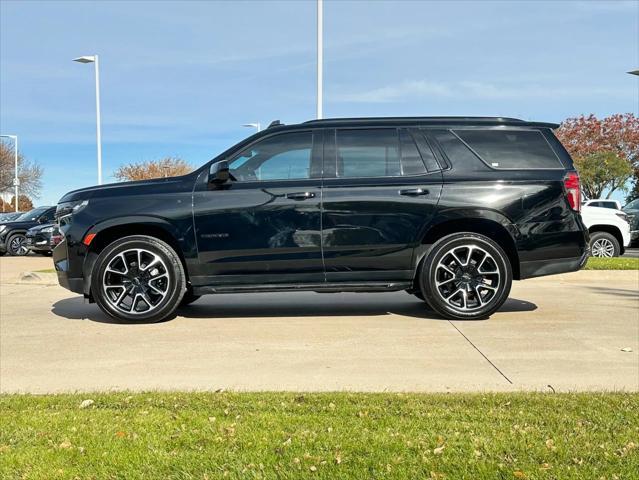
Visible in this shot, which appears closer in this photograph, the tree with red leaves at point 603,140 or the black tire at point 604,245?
the black tire at point 604,245

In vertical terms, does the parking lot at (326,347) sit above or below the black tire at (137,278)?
below

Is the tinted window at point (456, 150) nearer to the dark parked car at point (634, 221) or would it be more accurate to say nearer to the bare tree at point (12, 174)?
the dark parked car at point (634, 221)

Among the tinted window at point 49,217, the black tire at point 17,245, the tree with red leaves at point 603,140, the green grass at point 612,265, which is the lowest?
the black tire at point 17,245

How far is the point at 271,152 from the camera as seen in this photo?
643cm

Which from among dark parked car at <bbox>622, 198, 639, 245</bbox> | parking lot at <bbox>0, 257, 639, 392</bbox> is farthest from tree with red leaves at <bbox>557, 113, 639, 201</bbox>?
parking lot at <bbox>0, 257, 639, 392</bbox>

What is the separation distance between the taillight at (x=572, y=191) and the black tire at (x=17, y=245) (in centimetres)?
1823

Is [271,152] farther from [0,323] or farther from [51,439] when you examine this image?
[51,439]

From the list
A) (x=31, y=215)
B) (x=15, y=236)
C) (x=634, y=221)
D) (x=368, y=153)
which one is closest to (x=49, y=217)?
(x=31, y=215)

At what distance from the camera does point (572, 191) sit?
6.32m

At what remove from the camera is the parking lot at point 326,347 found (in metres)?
4.31

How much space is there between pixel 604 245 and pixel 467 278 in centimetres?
992

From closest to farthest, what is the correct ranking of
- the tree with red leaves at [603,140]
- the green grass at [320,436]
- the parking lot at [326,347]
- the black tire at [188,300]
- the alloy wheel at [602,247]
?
the green grass at [320,436] → the parking lot at [326,347] → the black tire at [188,300] → the alloy wheel at [602,247] → the tree with red leaves at [603,140]

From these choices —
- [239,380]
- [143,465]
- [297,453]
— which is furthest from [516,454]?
[239,380]

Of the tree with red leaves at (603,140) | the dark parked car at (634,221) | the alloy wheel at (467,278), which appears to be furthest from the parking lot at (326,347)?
the tree with red leaves at (603,140)
